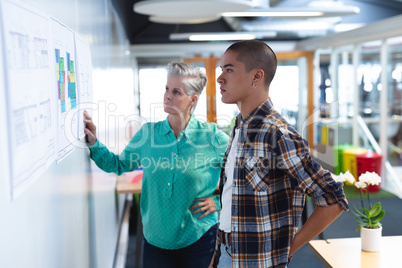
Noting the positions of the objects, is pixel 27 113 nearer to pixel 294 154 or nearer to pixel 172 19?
pixel 294 154

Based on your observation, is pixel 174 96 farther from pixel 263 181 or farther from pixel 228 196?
pixel 263 181

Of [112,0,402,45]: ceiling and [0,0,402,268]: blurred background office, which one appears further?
[112,0,402,45]: ceiling

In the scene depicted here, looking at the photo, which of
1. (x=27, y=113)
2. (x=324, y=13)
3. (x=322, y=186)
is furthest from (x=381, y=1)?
(x=27, y=113)

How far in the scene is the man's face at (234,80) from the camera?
1797 millimetres

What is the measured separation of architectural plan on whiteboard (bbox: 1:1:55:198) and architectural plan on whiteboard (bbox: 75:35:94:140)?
1.97ft

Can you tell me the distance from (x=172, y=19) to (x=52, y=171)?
4.79 meters

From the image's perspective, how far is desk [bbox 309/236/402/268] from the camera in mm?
2223

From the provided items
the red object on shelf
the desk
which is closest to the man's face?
the desk

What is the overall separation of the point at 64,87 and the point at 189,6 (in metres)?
2.82

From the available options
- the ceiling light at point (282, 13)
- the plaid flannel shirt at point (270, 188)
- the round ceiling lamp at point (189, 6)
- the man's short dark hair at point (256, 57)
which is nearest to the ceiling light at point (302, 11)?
the ceiling light at point (282, 13)

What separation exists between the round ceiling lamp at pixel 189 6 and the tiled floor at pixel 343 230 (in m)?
2.46

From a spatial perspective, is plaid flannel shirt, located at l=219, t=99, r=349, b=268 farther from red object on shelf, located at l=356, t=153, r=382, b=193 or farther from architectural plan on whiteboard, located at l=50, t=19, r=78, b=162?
red object on shelf, located at l=356, t=153, r=382, b=193

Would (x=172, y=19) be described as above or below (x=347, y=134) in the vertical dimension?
above

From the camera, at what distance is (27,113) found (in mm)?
1178
